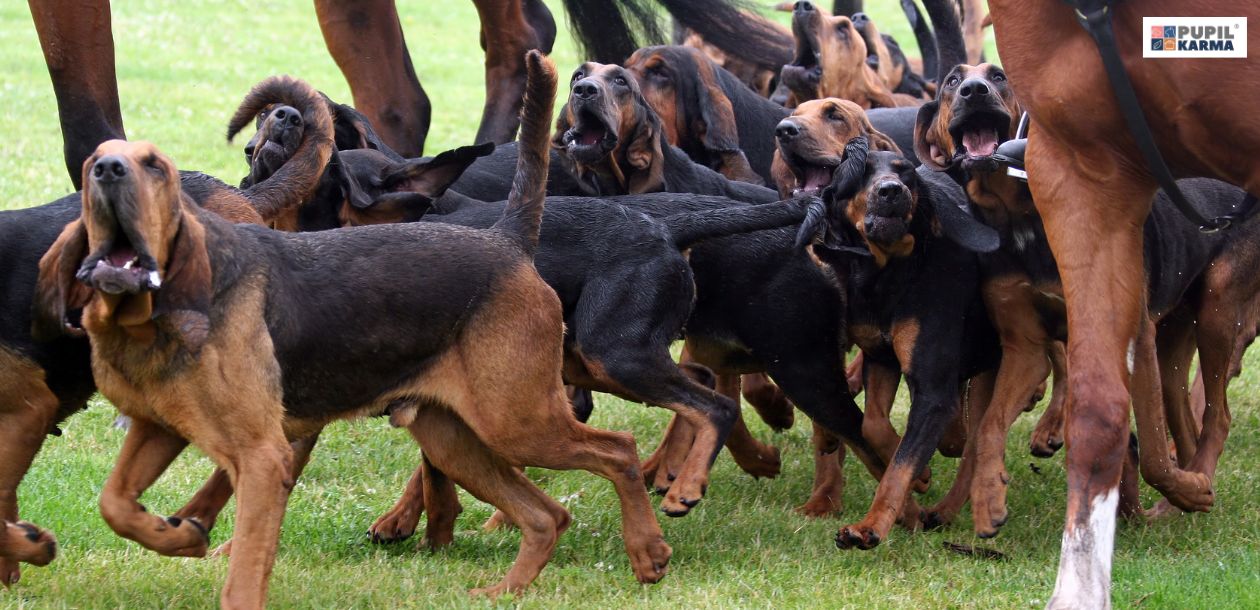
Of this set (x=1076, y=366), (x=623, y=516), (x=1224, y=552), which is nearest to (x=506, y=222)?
(x=623, y=516)

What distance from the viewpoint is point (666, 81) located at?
26.2 ft

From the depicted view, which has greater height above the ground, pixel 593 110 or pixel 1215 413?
pixel 593 110

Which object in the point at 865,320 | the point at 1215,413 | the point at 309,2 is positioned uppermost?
the point at 865,320

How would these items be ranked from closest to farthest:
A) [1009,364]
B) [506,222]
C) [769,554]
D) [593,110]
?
1. [506,222]
2. [769,554]
3. [1009,364]
4. [593,110]

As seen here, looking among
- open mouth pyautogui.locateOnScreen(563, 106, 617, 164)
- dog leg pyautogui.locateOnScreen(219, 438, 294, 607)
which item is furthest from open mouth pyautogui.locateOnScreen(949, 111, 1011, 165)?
dog leg pyautogui.locateOnScreen(219, 438, 294, 607)

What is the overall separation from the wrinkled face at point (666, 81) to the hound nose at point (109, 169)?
4234mm

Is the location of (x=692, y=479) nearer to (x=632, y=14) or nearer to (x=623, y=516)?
(x=623, y=516)

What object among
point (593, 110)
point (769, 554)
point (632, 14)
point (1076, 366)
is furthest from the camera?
point (632, 14)

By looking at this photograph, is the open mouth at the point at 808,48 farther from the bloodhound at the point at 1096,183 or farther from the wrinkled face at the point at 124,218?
the wrinkled face at the point at 124,218

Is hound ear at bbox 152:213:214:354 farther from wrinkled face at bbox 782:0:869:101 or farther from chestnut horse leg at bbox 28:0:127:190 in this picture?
wrinkled face at bbox 782:0:869:101

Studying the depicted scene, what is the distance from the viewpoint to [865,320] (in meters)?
6.01

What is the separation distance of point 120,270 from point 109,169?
A: 0.82ft

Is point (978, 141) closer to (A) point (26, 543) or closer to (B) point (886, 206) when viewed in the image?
(B) point (886, 206)

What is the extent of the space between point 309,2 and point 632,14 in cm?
1799
